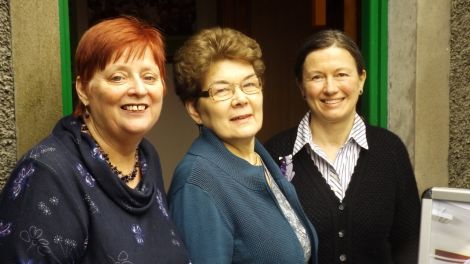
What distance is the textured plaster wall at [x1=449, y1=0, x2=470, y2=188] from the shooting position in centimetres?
334

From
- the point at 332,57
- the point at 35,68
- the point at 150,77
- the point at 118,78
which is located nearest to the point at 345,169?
the point at 332,57

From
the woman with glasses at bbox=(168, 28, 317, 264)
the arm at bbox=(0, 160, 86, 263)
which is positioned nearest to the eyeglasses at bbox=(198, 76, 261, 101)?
the woman with glasses at bbox=(168, 28, 317, 264)

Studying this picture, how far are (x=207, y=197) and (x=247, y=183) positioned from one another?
215 mm

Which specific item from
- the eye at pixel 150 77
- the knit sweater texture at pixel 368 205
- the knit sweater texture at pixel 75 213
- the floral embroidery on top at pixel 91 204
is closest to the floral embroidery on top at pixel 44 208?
the knit sweater texture at pixel 75 213

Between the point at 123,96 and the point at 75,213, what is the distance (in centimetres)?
39

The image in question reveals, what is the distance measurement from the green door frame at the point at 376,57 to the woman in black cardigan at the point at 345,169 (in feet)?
1.72

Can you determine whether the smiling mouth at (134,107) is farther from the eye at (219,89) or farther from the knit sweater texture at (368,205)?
the knit sweater texture at (368,205)

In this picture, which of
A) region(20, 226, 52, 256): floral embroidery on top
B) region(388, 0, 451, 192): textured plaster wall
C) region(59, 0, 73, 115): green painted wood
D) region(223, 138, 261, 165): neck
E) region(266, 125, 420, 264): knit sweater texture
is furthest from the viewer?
region(388, 0, 451, 192): textured plaster wall

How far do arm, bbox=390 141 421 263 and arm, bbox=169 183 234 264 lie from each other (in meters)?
0.99

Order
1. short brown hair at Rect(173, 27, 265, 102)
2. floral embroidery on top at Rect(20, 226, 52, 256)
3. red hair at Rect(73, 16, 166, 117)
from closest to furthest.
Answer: floral embroidery on top at Rect(20, 226, 52, 256) → red hair at Rect(73, 16, 166, 117) → short brown hair at Rect(173, 27, 265, 102)

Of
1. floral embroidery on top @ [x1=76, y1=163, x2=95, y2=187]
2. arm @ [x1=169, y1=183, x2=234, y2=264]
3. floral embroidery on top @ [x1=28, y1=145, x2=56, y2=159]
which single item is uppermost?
floral embroidery on top @ [x1=28, y1=145, x2=56, y2=159]

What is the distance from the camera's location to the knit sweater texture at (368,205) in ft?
8.65

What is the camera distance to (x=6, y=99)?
2410 millimetres

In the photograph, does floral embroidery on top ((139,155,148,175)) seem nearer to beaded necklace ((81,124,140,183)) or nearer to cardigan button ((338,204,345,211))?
beaded necklace ((81,124,140,183))
